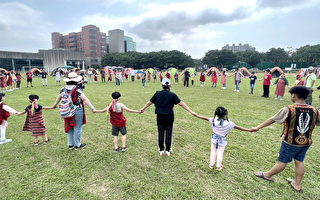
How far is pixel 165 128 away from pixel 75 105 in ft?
7.14

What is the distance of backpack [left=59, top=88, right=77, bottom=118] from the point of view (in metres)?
4.01

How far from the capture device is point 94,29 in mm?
94312

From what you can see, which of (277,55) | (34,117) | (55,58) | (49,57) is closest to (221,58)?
(277,55)

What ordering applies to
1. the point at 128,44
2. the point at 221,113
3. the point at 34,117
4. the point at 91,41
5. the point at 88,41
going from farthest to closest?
the point at 128,44 → the point at 91,41 → the point at 88,41 → the point at 34,117 → the point at 221,113

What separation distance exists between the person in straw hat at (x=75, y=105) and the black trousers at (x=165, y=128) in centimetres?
167

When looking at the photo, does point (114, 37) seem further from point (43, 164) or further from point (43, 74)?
point (43, 164)

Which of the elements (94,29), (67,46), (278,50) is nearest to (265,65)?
(278,50)

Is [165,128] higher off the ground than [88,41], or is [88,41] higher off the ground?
[88,41]

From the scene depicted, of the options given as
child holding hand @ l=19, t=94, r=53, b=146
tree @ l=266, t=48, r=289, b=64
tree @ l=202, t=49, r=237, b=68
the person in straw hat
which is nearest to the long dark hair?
the person in straw hat

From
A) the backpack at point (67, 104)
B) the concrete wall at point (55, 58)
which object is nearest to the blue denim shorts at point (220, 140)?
the backpack at point (67, 104)

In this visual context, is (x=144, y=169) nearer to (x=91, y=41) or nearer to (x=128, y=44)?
(x=91, y=41)

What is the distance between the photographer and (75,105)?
4199 mm

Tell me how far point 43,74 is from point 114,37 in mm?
98576

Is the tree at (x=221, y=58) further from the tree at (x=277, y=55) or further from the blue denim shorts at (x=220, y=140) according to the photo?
the blue denim shorts at (x=220, y=140)
